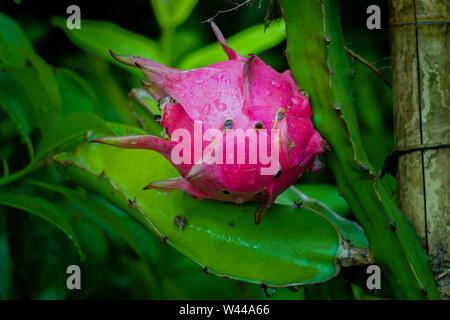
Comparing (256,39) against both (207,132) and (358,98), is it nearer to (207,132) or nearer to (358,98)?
(207,132)

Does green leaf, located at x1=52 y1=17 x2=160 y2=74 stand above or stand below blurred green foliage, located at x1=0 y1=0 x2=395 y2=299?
above

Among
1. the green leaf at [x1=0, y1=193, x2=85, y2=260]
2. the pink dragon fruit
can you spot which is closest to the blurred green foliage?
the green leaf at [x1=0, y1=193, x2=85, y2=260]

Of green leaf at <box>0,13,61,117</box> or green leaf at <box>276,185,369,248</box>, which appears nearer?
green leaf at <box>276,185,369,248</box>

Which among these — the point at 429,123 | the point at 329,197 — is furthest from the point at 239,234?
the point at 329,197

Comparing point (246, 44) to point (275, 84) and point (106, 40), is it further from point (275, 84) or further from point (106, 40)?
point (275, 84)

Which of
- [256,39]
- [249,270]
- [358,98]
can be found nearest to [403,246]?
[249,270]

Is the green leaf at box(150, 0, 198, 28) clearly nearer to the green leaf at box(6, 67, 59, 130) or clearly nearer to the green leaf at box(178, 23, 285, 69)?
the green leaf at box(178, 23, 285, 69)

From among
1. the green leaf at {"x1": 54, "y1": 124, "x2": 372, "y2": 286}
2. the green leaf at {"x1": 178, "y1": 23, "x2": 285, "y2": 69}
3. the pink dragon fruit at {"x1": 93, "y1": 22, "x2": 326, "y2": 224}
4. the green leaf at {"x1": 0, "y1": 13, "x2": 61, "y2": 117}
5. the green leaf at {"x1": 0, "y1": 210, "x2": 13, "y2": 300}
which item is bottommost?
the green leaf at {"x1": 0, "y1": 210, "x2": 13, "y2": 300}
